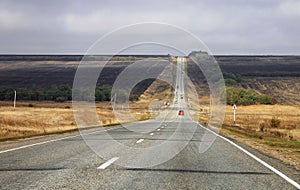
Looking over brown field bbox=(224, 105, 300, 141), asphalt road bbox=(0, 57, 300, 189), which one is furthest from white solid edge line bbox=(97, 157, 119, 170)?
brown field bbox=(224, 105, 300, 141)

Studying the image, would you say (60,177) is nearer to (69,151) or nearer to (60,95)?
(69,151)

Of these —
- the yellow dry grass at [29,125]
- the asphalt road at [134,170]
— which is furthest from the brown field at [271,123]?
the yellow dry grass at [29,125]

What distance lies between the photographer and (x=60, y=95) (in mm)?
101062

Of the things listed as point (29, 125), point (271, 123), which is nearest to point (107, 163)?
point (29, 125)

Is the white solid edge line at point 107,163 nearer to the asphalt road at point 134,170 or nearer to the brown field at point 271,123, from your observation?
the asphalt road at point 134,170

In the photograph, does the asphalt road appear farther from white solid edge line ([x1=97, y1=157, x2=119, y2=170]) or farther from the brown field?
the brown field

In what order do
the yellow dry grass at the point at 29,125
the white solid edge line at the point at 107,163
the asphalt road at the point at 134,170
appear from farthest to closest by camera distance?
the yellow dry grass at the point at 29,125
the white solid edge line at the point at 107,163
the asphalt road at the point at 134,170

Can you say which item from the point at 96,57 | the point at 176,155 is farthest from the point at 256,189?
the point at 96,57

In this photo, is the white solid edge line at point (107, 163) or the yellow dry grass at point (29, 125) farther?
the yellow dry grass at point (29, 125)

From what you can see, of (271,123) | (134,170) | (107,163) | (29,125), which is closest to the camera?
(134,170)

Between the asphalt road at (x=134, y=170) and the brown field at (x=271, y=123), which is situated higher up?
the asphalt road at (x=134, y=170)

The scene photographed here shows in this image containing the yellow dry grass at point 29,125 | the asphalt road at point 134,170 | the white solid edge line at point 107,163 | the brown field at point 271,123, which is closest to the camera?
the asphalt road at point 134,170

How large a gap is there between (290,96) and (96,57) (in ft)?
279

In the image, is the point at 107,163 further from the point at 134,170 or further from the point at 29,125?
the point at 29,125
